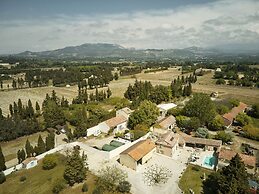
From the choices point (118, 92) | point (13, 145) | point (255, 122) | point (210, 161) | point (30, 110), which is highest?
point (30, 110)

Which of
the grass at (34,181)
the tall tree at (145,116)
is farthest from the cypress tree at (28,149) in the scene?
the tall tree at (145,116)

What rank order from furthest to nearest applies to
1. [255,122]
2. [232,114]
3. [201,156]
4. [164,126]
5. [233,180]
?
[232,114], [255,122], [164,126], [201,156], [233,180]

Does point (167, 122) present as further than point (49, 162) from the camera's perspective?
Yes

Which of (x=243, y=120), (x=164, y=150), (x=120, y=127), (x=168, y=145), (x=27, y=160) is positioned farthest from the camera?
(x=243, y=120)

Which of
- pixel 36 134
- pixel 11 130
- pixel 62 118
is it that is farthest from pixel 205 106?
pixel 11 130

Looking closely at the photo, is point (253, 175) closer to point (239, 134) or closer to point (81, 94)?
point (239, 134)

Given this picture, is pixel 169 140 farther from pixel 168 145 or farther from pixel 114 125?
pixel 114 125

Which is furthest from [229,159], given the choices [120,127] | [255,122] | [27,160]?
[27,160]
